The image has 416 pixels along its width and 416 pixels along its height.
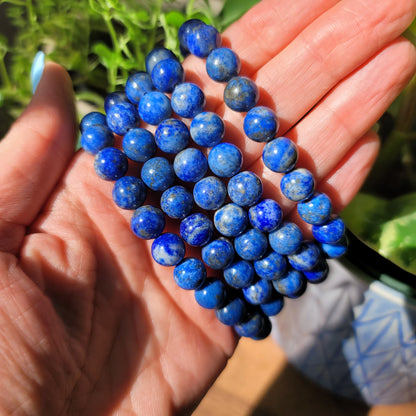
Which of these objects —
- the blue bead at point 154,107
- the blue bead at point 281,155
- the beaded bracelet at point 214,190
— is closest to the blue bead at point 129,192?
the beaded bracelet at point 214,190

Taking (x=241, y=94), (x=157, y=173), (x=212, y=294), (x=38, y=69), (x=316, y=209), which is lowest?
(x=212, y=294)

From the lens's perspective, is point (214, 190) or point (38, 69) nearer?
point (214, 190)

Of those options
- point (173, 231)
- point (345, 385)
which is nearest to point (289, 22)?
point (173, 231)

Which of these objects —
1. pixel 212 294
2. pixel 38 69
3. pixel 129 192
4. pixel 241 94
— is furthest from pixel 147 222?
pixel 38 69

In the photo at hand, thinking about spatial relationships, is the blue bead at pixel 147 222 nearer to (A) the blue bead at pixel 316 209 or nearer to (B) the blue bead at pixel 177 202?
(B) the blue bead at pixel 177 202

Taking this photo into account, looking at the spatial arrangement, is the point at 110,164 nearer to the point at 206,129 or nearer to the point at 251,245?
the point at 206,129

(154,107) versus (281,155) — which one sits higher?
(154,107)
